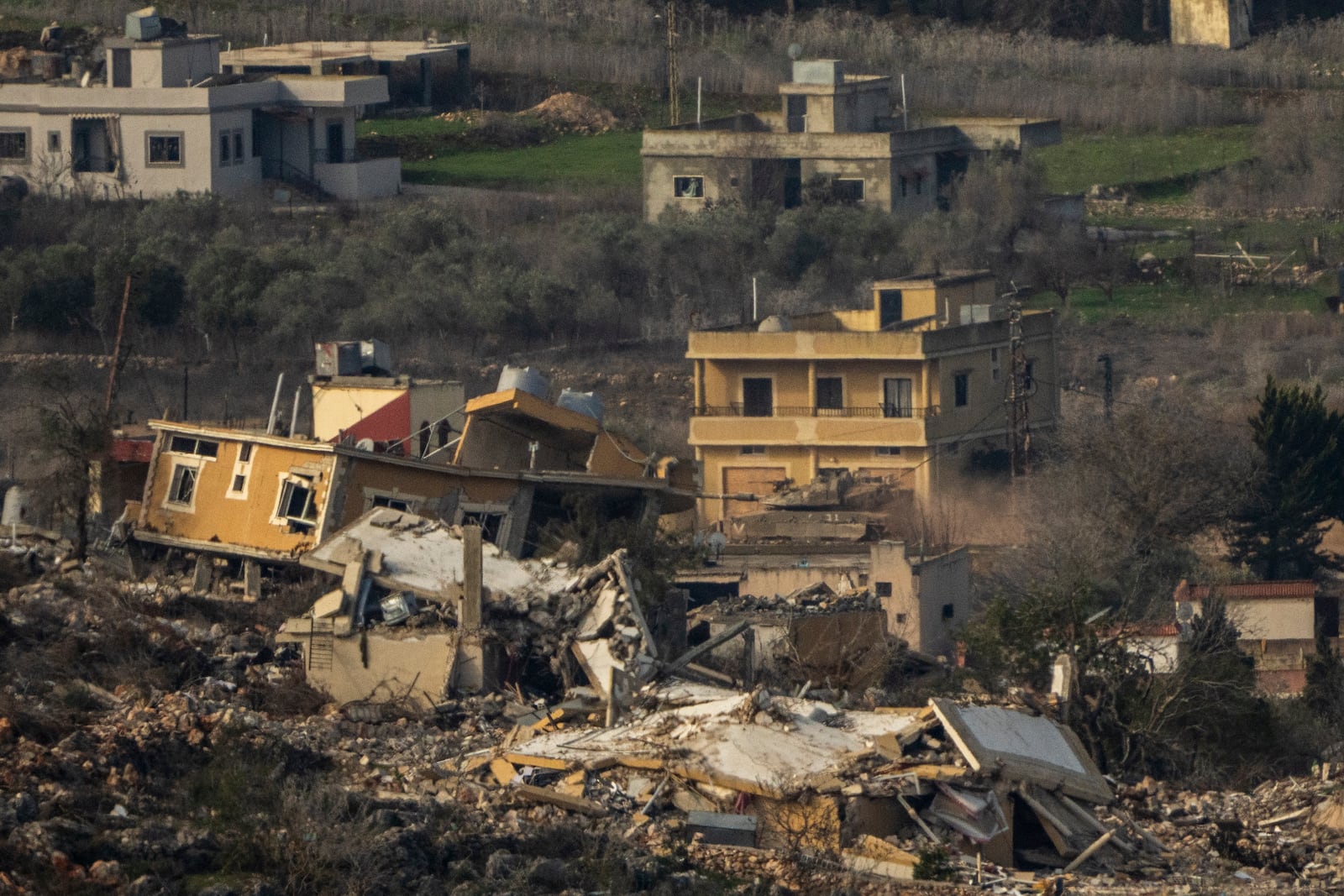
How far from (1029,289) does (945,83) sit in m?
15.7

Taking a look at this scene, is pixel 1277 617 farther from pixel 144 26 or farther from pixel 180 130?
pixel 144 26

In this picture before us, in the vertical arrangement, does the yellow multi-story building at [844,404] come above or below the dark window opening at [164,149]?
below

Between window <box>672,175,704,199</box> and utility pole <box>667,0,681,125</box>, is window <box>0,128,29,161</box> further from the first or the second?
utility pole <box>667,0,681,125</box>

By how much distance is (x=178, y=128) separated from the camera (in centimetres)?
6400

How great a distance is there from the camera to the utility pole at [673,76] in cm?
7450

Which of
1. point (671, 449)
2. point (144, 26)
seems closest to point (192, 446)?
point (671, 449)

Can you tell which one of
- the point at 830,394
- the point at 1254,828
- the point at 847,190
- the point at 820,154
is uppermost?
the point at 1254,828

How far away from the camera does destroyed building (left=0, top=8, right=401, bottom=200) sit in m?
63.7

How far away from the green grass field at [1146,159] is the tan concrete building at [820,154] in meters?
2.27

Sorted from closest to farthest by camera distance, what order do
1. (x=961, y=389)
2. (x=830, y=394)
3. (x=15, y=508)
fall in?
(x=15, y=508) < (x=830, y=394) < (x=961, y=389)

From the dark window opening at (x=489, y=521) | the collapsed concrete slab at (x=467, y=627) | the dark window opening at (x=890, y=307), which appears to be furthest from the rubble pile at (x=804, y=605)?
the dark window opening at (x=890, y=307)

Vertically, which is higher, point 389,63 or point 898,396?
point 389,63

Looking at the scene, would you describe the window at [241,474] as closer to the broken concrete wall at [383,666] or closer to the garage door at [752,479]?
the broken concrete wall at [383,666]

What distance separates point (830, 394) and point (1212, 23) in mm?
35511
